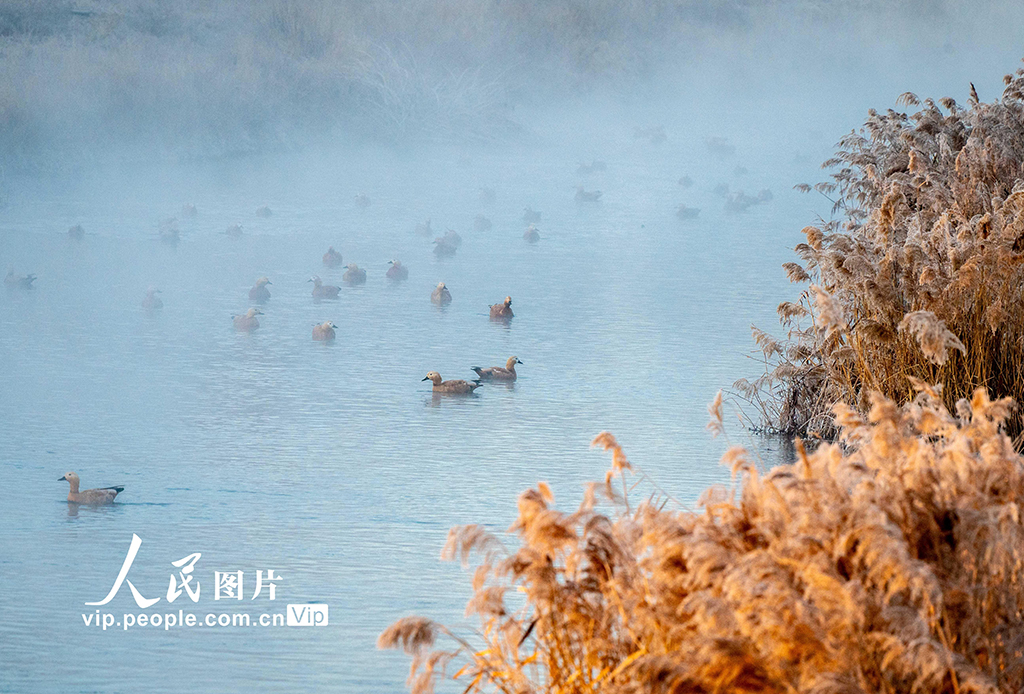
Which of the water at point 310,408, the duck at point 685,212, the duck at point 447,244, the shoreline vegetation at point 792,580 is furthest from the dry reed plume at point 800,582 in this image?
the duck at point 685,212

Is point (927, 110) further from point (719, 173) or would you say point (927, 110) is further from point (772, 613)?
point (719, 173)

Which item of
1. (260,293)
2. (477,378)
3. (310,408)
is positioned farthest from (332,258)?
(310,408)

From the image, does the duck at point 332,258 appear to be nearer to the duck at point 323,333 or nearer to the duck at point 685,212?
the duck at point 323,333

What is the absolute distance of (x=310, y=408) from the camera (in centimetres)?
620

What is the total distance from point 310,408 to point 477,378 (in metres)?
0.94

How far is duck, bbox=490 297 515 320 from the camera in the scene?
27.6 feet

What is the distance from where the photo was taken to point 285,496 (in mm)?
4824

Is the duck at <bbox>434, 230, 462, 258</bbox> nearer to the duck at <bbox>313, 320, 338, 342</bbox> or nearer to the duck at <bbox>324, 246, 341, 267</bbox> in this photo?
the duck at <bbox>324, 246, 341, 267</bbox>

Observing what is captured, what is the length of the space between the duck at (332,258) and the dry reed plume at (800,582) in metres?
9.07

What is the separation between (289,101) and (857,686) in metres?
16.3

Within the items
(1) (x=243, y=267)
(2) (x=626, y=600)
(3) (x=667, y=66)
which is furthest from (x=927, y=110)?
(3) (x=667, y=66)

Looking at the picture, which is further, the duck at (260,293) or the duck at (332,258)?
the duck at (332,258)

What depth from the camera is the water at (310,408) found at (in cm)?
373

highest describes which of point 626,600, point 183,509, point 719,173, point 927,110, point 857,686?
point 719,173
